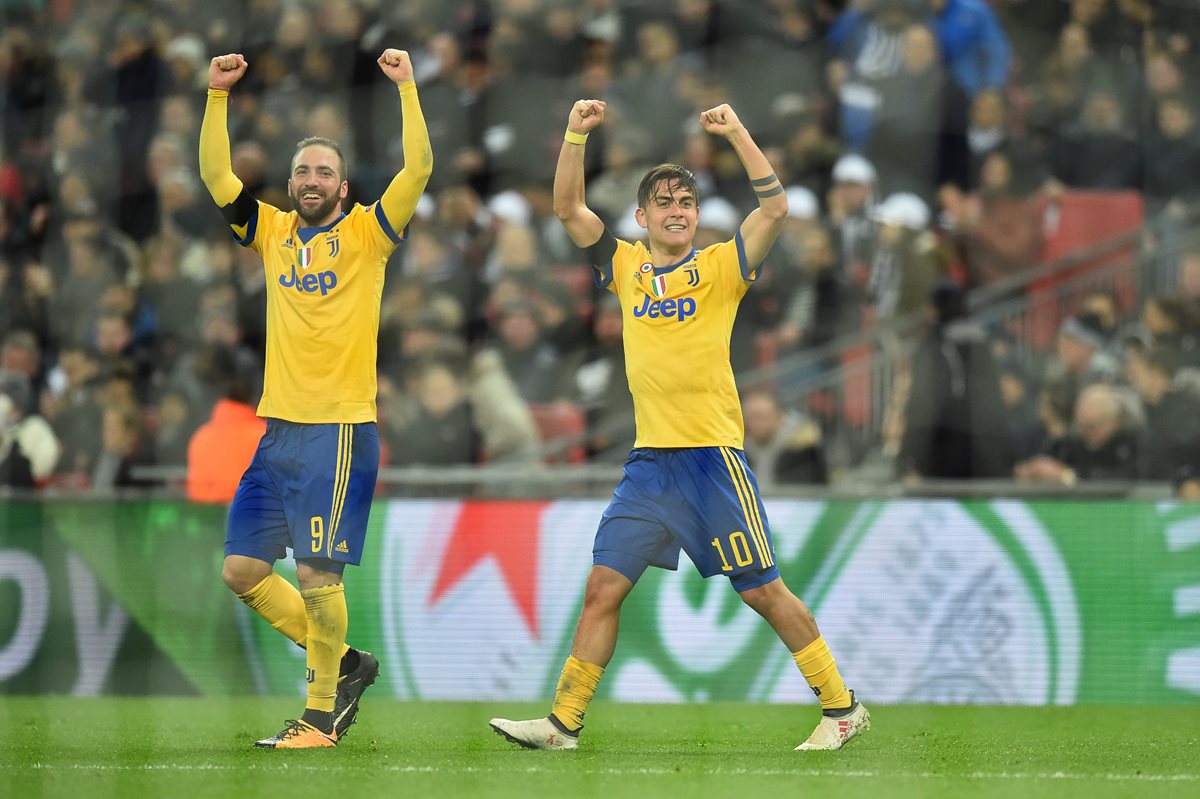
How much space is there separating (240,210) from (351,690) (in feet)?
5.54

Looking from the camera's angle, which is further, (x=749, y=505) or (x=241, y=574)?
(x=241, y=574)

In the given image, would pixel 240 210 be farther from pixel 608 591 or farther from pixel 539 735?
pixel 539 735

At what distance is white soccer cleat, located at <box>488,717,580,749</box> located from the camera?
18.6 ft

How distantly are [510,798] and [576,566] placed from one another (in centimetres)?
370

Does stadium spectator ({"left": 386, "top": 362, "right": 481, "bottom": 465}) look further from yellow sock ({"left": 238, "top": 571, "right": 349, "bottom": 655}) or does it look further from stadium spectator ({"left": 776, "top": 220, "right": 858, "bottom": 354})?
yellow sock ({"left": 238, "top": 571, "right": 349, "bottom": 655})

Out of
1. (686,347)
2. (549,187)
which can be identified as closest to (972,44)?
(549,187)

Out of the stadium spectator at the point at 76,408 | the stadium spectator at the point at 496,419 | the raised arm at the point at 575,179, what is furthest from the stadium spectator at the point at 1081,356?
the stadium spectator at the point at 76,408

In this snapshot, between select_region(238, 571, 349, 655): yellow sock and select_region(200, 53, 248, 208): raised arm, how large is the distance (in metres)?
1.25

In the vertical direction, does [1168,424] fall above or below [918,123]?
below

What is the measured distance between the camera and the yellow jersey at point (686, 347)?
18.9ft

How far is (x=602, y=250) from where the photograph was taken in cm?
592

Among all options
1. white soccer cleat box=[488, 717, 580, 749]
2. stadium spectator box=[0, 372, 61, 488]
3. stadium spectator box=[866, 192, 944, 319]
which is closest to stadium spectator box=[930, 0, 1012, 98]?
stadium spectator box=[866, 192, 944, 319]

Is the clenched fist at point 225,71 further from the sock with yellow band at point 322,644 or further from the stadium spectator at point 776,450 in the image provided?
the stadium spectator at point 776,450

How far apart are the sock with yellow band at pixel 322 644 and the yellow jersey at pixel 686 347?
1142 millimetres
